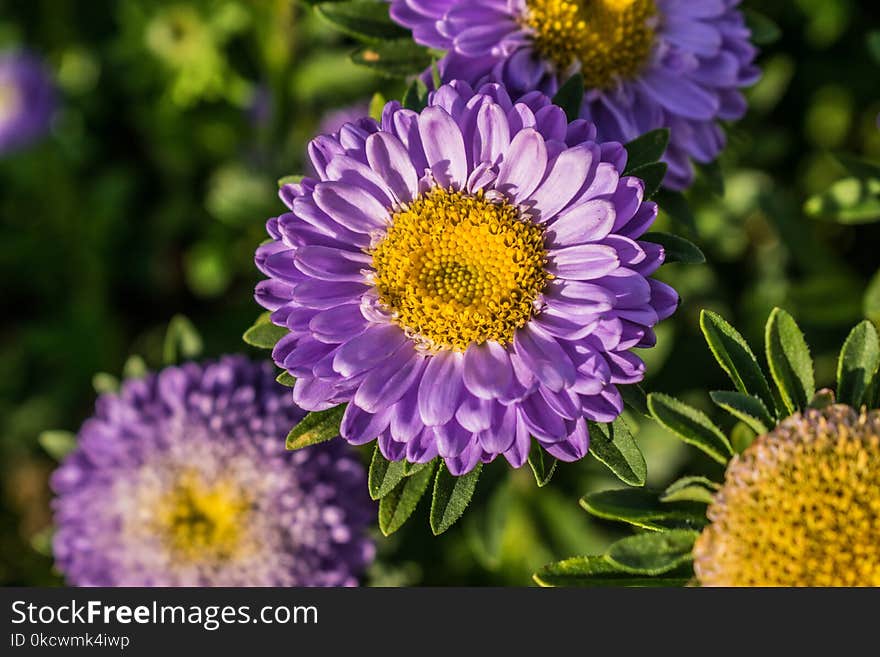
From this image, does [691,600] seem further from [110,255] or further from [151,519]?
[110,255]

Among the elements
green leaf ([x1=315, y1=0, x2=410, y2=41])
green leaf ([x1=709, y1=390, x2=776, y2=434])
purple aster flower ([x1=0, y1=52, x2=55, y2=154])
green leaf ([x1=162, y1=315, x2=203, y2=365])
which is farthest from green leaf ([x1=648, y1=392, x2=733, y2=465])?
purple aster flower ([x1=0, y1=52, x2=55, y2=154])

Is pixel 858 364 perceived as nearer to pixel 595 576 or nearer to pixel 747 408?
pixel 747 408

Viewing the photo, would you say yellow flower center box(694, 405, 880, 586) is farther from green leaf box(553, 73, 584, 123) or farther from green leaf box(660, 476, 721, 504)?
green leaf box(553, 73, 584, 123)

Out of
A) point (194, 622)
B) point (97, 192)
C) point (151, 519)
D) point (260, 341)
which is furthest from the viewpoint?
point (97, 192)

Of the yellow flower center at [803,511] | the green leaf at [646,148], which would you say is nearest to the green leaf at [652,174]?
the green leaf at [646,148]

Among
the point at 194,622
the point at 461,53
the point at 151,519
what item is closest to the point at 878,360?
the point at 461,53

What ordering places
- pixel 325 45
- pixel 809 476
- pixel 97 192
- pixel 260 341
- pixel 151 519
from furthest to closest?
pixel 97 192, pixel 325 45, pixel 151 519, pixel 260 341, pixel 809 476

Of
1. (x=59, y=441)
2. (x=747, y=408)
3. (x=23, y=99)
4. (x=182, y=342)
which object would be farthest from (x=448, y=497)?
(x=23, y=99)
